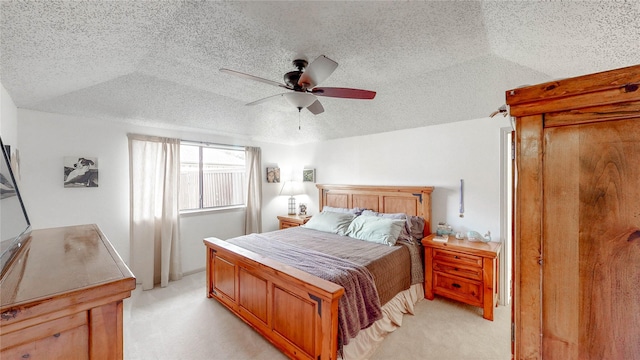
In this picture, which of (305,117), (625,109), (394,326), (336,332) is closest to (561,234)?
(625,109)

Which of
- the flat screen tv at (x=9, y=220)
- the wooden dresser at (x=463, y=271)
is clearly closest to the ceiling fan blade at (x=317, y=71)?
the flat screen tv at (x=9, y=220)

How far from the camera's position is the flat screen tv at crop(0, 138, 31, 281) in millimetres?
857

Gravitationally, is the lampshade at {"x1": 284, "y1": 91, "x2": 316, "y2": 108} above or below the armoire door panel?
above

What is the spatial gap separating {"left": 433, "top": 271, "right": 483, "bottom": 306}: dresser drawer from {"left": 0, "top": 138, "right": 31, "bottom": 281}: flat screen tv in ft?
10.9

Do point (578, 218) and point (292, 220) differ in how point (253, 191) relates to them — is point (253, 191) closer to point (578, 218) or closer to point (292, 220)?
point (292, 220)

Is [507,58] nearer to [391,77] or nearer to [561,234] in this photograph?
[391,77]

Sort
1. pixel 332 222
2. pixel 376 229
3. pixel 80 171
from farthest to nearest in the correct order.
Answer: pixel 332 222
pixel 376 229
pixel 80 171

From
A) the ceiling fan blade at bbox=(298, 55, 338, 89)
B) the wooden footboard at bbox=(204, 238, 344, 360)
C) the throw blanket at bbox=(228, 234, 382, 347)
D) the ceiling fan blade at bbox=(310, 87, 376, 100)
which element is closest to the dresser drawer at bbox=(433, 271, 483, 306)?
the throw blanket at bbox=(228, 234, 382, 347)

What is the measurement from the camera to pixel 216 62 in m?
2.18

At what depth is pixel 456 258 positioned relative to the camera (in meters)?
2.77

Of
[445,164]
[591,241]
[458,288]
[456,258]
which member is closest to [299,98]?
[591,241]

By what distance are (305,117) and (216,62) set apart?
1801 millimetres

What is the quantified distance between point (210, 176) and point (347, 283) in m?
3.27

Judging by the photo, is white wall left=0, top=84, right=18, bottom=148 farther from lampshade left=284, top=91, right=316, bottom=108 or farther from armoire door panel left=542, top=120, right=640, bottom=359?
armoire door panel left=542, top=120, right=640, bottom=359
